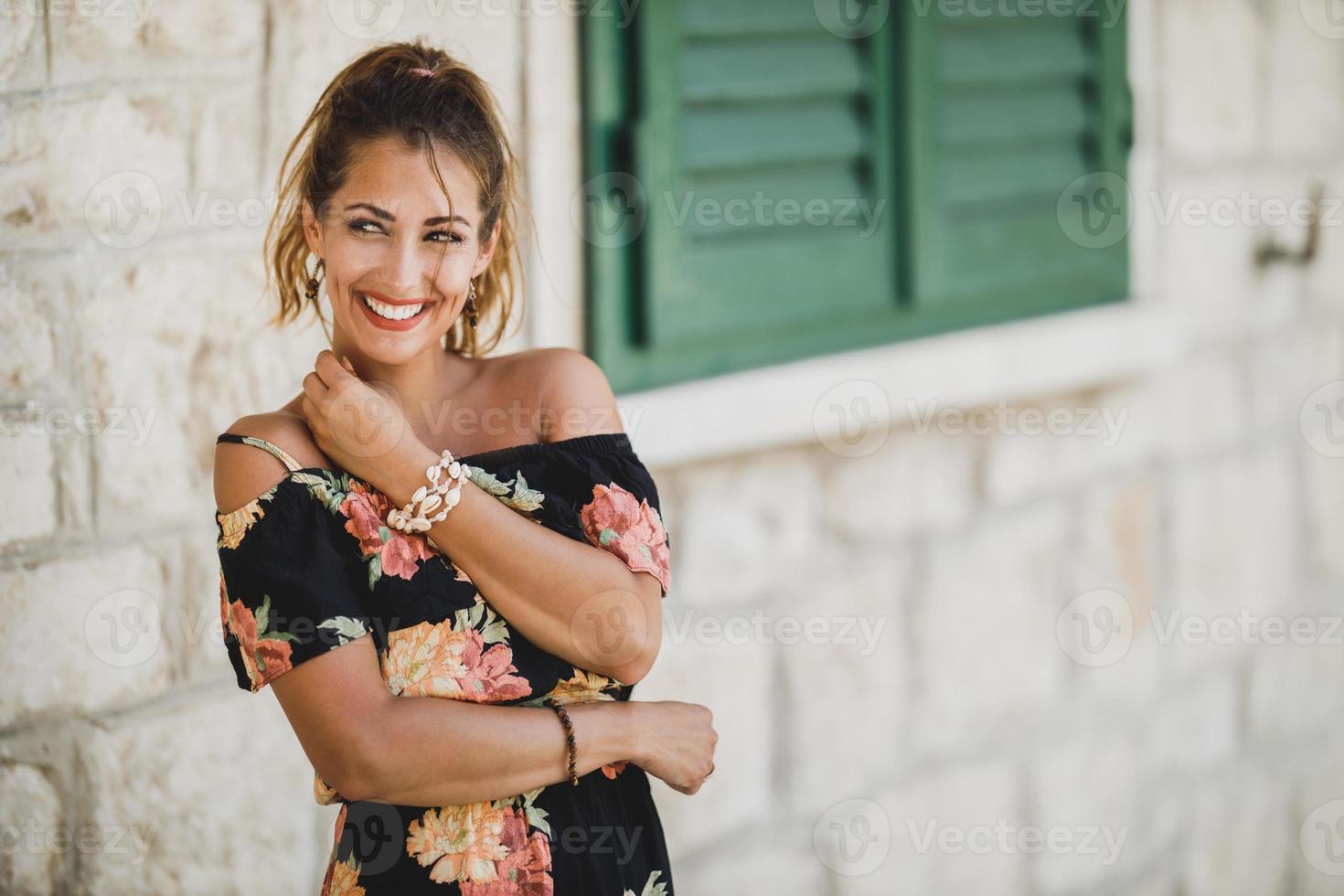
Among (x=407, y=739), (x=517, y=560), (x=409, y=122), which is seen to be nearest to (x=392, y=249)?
(x=409, y=122)

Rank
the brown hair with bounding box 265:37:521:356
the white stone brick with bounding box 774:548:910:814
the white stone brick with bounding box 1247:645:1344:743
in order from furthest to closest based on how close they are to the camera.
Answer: the white stone brick with bounding box 1247:645:1344:743, the white stone brick with bounding box 774:548:910:814, the brown hair with bounding box 265:37:521:356

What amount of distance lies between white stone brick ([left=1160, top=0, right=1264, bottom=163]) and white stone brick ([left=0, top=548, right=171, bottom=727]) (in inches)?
106

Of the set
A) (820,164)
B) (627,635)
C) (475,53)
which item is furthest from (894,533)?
(627,635)

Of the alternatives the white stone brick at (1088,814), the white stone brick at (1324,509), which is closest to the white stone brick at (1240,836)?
the white stone brick at (1088,814)

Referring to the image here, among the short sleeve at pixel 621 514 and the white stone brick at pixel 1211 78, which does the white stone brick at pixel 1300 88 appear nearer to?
the white stone brick at pixel 1211 78

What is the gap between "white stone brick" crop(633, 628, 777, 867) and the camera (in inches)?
103

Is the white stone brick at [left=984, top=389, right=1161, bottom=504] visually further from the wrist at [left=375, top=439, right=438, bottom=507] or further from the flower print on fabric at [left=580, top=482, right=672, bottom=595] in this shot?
the wrist at [left=375, top=439, right=438, bottom=507]

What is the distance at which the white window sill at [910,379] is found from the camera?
8.21 feet

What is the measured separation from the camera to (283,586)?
1.38 m

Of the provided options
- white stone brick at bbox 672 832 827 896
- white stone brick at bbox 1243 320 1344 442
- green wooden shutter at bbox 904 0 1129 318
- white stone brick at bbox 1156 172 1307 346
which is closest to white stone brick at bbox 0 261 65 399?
white stone brick at bbox 672 832 827 896

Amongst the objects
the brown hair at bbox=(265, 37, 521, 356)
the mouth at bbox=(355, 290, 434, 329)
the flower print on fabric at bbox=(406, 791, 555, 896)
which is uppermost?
the brown hair at bbox=(265, 37, 521, 356)

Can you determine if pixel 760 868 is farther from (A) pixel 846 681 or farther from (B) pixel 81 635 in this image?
(B) pixel 81 635

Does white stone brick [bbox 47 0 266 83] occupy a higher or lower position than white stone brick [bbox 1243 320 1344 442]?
higher

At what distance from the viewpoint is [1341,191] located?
394 centimetres
